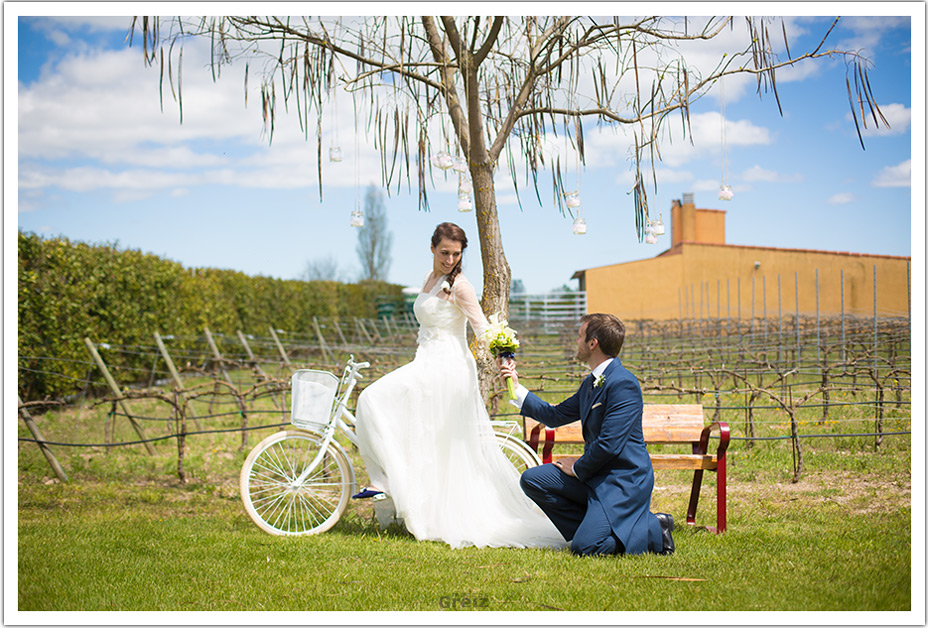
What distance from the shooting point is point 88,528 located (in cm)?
422

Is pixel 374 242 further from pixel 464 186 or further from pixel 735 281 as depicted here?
pixel 464 186

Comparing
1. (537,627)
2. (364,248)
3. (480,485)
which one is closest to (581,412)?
(480,485)

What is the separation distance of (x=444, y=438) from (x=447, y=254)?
93 centimetres

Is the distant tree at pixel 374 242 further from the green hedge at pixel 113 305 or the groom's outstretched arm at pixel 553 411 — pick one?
the groom's outstretched arm at pixel 553 411

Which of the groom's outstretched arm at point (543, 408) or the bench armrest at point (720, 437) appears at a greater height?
the groom's outstretched arm at point (543, 408)

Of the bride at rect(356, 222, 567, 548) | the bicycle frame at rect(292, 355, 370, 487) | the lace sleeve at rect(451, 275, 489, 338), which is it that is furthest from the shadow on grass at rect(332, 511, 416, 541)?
the lace sleeve at rect(451, 275, 489, 338)

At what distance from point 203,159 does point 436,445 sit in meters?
32.8

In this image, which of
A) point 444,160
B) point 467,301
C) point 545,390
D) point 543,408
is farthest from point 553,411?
point 545,390

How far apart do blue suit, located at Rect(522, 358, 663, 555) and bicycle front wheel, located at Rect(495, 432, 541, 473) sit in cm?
68

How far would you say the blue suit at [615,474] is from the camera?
11.2 feet

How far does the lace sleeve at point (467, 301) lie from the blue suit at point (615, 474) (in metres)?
0.65

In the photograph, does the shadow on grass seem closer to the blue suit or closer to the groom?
the groom

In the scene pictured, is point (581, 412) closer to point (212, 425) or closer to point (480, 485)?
point (480, 485)

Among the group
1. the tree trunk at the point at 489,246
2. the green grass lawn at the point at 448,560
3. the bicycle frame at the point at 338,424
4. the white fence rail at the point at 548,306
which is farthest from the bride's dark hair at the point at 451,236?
the white fence rail at the point at 548,306
